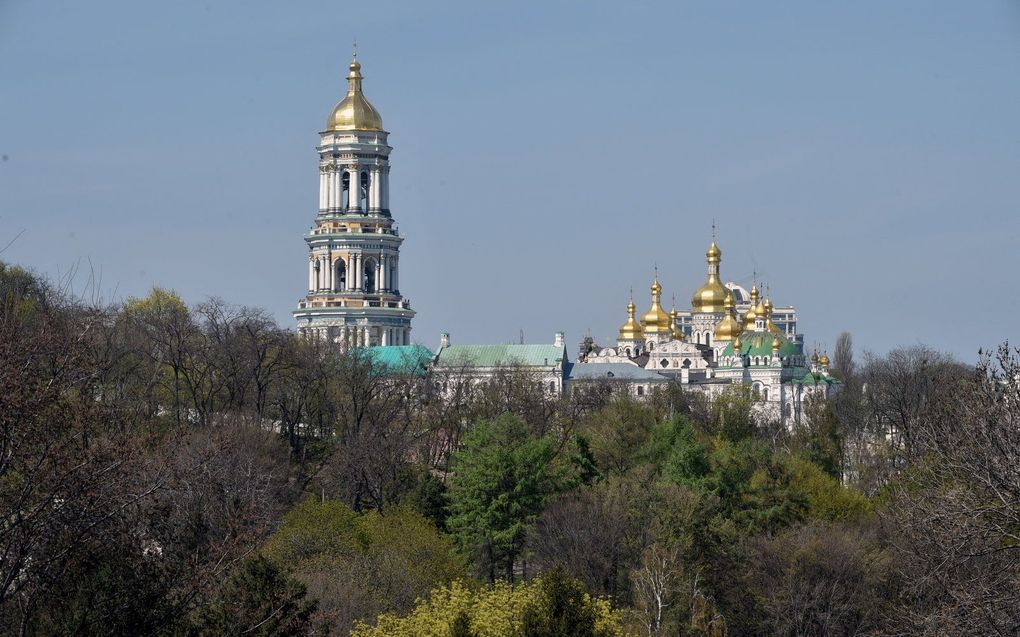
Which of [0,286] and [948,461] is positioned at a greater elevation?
[0,286]

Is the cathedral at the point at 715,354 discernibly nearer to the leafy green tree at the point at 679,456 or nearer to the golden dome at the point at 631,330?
the golden dome at the point at 631,330

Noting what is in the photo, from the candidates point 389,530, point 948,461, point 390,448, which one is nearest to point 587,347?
point 390,448

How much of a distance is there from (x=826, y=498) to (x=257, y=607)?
28603mm

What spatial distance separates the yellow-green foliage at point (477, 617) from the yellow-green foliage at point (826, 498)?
15.5 metres

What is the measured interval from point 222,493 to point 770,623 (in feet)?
36.9

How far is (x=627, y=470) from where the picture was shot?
56938mm

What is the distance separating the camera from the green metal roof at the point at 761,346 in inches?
5379

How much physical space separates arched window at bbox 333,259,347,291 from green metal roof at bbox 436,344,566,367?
669 cm

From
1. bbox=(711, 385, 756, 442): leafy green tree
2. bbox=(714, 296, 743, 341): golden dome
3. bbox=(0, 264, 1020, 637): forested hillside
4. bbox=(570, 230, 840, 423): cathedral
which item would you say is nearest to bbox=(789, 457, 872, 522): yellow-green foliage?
bbox=(0, 264, 1020, 637): forested hillside

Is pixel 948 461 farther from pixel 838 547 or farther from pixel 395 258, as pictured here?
pixel 395 258

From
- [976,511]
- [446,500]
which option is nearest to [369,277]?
[446,500]

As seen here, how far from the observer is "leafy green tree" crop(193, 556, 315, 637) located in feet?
84.8

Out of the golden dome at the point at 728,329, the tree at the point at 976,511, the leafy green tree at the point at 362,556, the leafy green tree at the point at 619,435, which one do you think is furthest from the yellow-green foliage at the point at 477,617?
the golden dome at the point at 728,329

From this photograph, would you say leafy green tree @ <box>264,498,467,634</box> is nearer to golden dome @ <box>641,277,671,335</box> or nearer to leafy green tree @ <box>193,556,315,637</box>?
leafy green tree @ <box>193,556,315,637</box>
